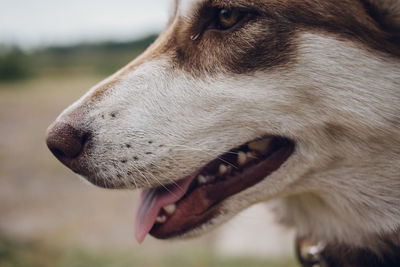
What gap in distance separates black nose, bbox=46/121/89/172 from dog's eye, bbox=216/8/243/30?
0.86m

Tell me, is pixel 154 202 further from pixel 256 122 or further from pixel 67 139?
pixel 256 122

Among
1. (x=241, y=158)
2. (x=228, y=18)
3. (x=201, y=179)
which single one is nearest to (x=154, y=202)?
(x=201, y=179)

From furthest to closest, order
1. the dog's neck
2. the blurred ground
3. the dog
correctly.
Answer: the blurred ground, the dog's neck, the dog

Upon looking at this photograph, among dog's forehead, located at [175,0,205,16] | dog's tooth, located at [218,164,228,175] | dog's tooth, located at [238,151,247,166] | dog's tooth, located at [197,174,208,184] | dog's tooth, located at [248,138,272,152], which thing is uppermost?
dog's forehead, located at [175,0,205,16]

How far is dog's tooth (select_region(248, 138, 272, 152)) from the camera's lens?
2012 millimetres

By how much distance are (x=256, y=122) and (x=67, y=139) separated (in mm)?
906

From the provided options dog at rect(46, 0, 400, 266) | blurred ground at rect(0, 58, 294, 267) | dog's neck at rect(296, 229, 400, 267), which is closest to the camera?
dog at rect(46, 0, 400, 266)

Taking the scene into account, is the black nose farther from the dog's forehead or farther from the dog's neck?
the dog's neck

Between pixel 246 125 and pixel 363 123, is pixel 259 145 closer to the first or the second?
pixel 246 125

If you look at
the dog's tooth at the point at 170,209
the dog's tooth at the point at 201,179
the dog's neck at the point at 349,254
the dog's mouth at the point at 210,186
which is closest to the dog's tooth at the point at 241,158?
the dog's mouth at the point at 210,186

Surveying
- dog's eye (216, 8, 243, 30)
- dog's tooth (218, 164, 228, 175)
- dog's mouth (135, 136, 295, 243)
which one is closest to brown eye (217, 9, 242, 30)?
dog's eye (216, 8, 243, 30)

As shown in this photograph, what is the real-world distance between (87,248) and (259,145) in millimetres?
3085

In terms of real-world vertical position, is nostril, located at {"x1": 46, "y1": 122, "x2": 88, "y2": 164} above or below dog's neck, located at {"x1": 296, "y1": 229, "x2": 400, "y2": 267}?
above

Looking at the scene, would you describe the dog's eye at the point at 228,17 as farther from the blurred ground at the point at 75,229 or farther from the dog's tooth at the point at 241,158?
the blurred ground at the point at 75,229
